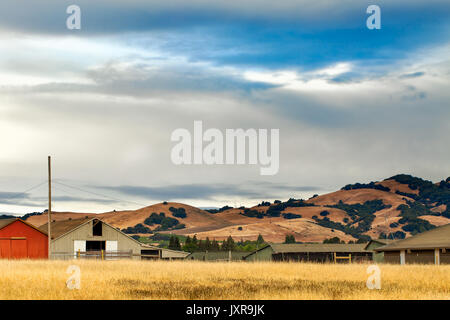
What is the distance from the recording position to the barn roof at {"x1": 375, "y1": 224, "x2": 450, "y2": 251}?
190 ft

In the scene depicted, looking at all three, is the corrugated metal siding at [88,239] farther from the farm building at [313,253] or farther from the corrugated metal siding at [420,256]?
the corrugated metal siding at [420,256]

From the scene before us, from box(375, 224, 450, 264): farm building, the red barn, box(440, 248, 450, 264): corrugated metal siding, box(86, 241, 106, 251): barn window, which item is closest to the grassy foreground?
box(440, 248, 450, 264): corrugated metal siding

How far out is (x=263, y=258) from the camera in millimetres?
89250

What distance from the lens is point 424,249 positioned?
59469mm

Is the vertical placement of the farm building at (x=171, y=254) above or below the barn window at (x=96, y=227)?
below

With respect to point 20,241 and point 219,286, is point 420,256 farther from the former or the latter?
point 20,241

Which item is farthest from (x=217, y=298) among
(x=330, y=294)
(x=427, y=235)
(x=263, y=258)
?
(x=263, y=258)

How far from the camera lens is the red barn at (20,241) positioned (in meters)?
67.6

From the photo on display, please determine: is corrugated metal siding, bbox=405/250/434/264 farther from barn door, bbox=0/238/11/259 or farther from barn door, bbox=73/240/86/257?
barn door, bbox=0/238/11/259

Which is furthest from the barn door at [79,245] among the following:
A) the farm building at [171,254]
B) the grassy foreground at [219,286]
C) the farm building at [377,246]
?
the grassy foreground at [219,286]

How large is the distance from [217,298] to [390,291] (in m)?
6.46

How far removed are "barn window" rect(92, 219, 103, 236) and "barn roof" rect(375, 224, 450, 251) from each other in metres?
35.1

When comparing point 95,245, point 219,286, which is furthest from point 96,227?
point 219,286

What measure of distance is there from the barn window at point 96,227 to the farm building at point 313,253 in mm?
22908
